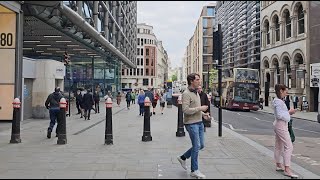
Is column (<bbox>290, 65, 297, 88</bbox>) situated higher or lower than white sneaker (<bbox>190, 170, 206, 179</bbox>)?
higher

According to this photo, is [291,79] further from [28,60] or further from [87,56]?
[28,60]

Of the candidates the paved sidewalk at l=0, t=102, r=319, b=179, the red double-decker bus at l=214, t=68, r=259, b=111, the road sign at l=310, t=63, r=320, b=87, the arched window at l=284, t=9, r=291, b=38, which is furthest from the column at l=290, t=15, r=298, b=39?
the paved sidewalk at l=0, t=102, r=319, b=179

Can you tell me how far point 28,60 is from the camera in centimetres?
1727

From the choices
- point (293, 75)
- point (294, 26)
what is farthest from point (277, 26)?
point (293, 75)

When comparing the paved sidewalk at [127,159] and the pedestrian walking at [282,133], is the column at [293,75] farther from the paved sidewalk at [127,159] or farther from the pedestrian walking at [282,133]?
the pedestrian walking at [282,133]

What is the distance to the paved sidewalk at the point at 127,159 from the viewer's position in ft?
21.1

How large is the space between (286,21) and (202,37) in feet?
226

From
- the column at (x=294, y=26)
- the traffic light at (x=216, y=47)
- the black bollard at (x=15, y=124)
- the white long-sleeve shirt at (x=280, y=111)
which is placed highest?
the column at (x=294, y=26)

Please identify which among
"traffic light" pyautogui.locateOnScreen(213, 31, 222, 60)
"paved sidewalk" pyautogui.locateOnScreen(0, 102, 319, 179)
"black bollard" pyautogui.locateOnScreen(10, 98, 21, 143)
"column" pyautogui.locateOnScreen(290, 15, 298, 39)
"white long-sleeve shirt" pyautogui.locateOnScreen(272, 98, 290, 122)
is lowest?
"paved sidewalk" pyautogui.locateOnScreen(0, 102, 319, 179)

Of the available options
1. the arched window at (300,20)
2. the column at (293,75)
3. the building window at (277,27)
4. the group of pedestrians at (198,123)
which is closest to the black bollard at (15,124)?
the group of pedestrians at (198,123)

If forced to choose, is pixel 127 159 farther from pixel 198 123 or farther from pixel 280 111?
pixel 280 111

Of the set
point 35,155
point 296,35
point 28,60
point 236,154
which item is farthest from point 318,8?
point 35,155

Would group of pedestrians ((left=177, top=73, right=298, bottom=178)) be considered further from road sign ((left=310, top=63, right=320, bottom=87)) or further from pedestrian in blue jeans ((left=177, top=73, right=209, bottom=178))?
road sign ((left=310, top=63, right=320, bottom=87))

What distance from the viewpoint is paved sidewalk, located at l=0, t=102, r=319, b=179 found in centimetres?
643
